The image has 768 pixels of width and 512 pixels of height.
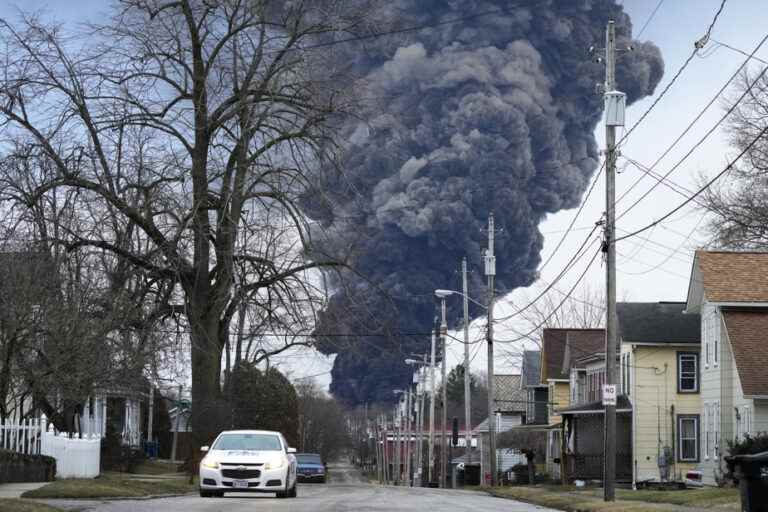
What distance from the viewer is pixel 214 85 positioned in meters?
38.5

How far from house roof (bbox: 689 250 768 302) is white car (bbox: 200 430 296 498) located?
77.2 ft

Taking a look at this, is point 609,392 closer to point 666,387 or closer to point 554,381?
point 666,387

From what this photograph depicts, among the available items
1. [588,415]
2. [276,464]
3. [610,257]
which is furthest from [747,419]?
[276,464]

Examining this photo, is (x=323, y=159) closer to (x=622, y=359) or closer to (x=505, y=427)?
(x=622, y=359)

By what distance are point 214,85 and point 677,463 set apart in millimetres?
28433

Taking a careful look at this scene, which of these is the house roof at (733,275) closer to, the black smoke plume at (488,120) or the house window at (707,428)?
the house window at (707,428)

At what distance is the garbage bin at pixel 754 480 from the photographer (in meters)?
19.7

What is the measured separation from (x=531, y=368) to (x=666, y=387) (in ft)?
123

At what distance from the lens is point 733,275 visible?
49.1 meters

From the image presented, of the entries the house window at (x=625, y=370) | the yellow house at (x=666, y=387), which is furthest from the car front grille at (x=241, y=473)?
the house window at (x=625, y=370)

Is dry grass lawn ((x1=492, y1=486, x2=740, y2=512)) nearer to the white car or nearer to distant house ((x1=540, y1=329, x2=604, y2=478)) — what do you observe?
the white car

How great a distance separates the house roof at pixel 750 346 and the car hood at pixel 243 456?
21.9 meters

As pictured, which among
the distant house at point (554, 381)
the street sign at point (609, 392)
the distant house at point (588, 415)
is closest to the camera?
the street sign at point (609, 392)

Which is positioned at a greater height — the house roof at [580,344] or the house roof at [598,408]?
the house roof at [580,344]
